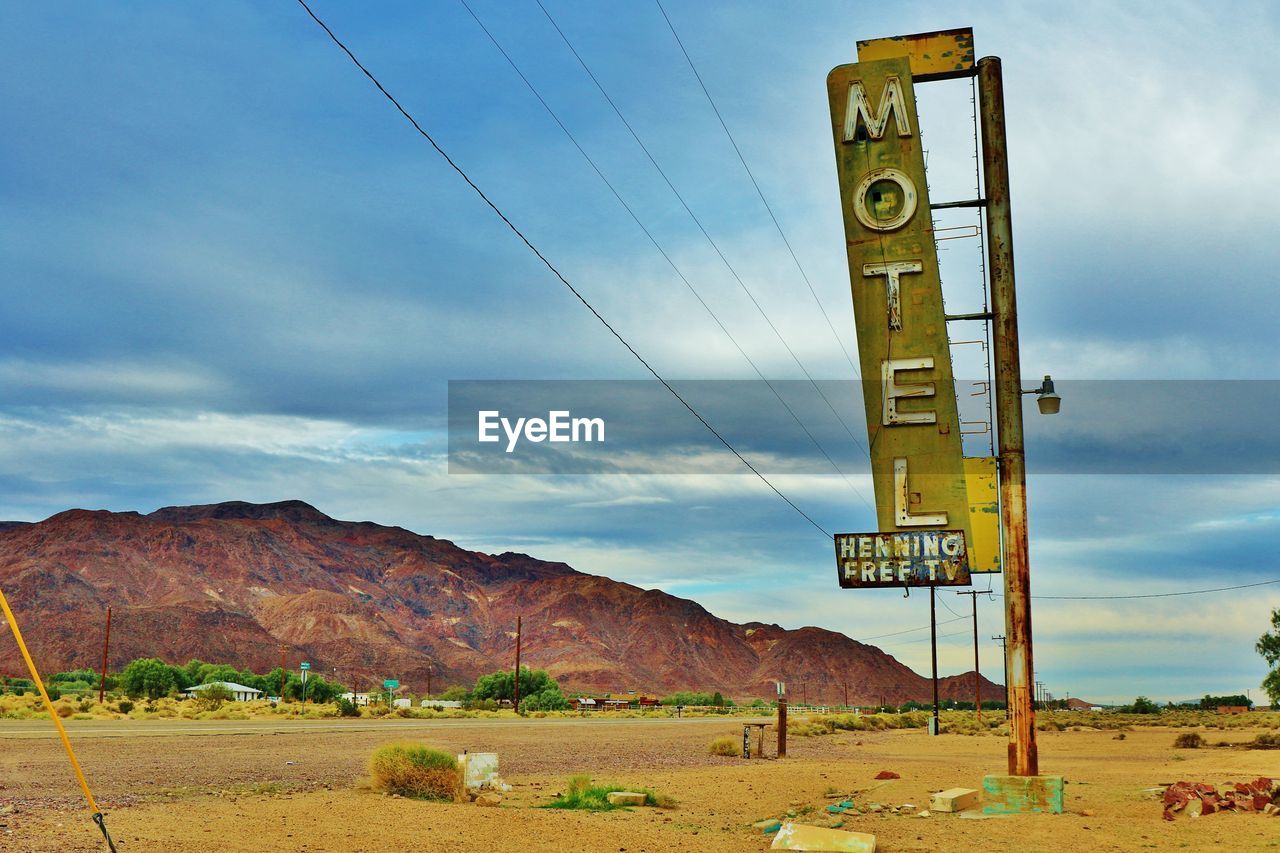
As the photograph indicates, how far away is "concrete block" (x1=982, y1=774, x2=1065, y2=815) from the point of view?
16.1 m

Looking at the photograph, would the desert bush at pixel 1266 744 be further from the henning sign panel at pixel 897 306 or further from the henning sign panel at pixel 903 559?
the henning sign panel at pixel 897 306

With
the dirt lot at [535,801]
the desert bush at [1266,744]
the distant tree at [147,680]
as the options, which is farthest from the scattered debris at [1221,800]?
the distant tree at [147,680]

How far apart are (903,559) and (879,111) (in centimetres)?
889

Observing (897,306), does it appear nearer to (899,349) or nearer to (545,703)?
(899,349)

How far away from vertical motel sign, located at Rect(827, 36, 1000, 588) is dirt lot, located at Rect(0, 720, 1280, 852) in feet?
15.1

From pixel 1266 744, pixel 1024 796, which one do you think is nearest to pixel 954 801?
pixel 1024 796

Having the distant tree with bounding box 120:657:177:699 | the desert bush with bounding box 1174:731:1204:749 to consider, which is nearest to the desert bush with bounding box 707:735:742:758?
the desert bush with bounding box 1174:731:1204:749

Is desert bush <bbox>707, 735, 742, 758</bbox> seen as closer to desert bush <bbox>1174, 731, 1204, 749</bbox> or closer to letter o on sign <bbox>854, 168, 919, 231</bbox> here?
letter o on sign <bbox>854, 168, 919, 231</bbox>

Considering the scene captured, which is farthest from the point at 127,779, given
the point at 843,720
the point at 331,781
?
the point at 843,720

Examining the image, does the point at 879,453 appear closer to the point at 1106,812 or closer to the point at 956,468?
the point at 956,468

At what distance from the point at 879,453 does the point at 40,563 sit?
197 m

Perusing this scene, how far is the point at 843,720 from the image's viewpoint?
66.7m

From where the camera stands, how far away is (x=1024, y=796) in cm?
1619

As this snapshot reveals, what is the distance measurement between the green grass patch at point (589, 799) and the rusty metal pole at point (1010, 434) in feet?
19.6
